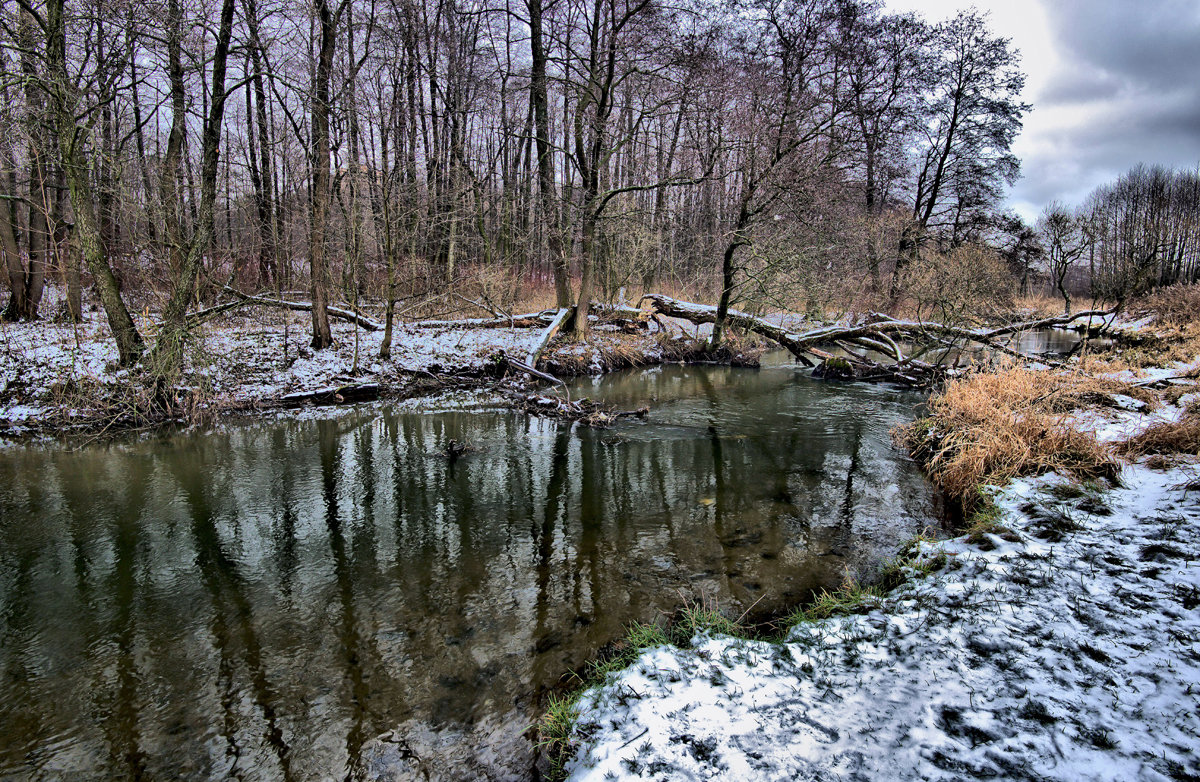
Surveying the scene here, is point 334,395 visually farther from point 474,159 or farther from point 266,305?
point 474,159

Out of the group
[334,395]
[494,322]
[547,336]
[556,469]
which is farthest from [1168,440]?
[494,322]

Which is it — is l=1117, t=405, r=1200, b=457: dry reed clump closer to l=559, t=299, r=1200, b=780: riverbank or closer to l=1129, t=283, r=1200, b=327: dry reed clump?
l=559, t=299, r=1200, b=780: riverbank

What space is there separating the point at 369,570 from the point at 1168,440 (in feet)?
27.8

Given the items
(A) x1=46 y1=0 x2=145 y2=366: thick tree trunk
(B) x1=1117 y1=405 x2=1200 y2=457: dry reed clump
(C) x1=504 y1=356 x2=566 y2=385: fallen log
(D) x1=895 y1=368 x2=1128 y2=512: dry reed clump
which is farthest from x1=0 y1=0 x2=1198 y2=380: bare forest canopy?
(B) x1=1117 y1=405 x2=1200 y2=457: dry reed clump

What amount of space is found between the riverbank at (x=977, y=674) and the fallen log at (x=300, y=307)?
1147cm

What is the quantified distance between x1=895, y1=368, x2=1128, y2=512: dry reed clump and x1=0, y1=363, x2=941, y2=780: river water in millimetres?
465

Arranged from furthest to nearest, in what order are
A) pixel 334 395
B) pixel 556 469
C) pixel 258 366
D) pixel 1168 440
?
pixel 258 366 → pixel 334 395 → pixel 556 469 → pixel 1168 440

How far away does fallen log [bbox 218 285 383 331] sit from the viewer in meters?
12.4

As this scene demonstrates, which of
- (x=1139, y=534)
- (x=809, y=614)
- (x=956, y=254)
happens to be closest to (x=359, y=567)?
(x=809, y=614)

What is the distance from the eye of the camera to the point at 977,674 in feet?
9.96

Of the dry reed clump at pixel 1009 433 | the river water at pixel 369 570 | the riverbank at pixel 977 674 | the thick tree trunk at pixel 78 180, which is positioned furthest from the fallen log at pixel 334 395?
the dry reed clump at pixel 1009 433

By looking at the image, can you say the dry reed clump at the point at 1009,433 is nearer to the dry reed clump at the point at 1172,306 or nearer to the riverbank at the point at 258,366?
the riverbank at the point at 258,366

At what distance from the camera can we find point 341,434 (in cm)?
973

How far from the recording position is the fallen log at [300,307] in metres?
12.4
